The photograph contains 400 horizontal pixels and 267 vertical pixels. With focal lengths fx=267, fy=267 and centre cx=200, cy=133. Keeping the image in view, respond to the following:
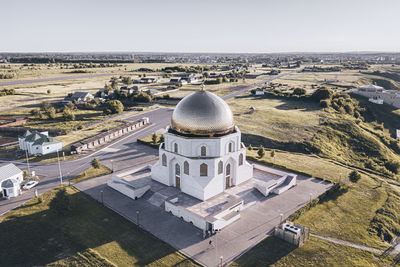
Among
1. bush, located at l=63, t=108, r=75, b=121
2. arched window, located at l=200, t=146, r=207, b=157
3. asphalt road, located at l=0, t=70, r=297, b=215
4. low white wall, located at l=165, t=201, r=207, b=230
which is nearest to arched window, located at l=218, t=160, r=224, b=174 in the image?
arched window, located at l=200, t=146, r=207, b=157

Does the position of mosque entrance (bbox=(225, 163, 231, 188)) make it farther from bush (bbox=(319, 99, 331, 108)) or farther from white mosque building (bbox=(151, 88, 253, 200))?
bush (bbox=(319, 99, 331, 108))

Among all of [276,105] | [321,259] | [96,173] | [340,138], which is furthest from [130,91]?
[321,259]

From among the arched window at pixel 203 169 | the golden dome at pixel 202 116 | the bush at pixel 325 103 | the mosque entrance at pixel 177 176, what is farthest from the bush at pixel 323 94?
the mosque entrance at pixel 177 176

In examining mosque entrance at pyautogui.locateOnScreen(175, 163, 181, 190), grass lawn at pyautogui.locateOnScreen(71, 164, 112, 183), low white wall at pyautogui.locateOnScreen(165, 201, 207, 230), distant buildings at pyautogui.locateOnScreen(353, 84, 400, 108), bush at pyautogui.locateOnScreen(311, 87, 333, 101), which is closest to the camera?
low white wall at pyautogui.locateOnScreen(165, 201, 207, 230)

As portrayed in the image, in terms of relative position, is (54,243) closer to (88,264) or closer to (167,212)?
(88,264)

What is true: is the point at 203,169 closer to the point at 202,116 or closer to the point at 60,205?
the point at 202,116

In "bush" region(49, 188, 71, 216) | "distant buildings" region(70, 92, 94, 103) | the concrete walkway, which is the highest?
"distant buildings" region(70, 92, 94, 103)

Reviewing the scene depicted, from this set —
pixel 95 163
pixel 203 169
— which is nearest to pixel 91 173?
pixel 95 163
